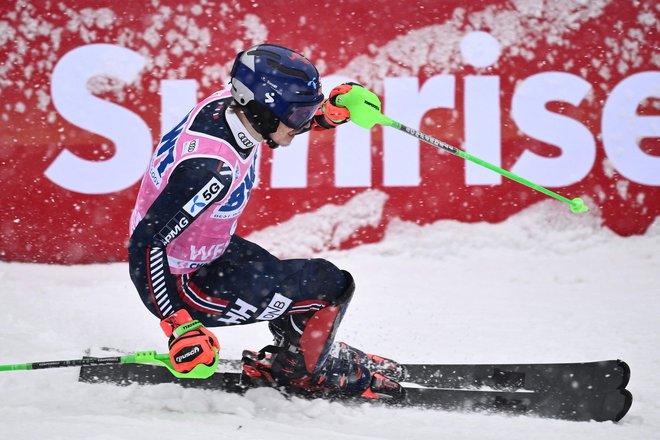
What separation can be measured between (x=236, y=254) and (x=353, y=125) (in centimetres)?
258

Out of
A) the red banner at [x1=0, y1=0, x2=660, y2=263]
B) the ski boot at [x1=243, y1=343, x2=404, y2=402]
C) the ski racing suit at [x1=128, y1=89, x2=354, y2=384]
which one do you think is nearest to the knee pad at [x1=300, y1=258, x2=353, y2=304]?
the ski racing suit at [x1=128, y1=89, x2=354, y2=384]

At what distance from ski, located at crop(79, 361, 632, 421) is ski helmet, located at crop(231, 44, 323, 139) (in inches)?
53.3

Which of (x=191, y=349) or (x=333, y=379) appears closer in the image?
(x=191, y=349)

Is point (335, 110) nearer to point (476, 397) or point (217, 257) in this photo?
point (217, 257)

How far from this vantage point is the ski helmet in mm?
2863

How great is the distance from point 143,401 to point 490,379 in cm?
175

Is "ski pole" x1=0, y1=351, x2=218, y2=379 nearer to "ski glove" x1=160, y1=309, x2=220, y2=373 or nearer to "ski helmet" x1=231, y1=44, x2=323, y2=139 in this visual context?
"ski glove" x1=160, y1=309, x2=220, y2=373

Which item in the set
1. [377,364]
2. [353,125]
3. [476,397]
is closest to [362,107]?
[377,364]

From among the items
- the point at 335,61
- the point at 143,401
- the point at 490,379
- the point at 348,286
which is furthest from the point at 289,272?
the point at 335,61

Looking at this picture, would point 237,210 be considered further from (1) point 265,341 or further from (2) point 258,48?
(1) point 265,341

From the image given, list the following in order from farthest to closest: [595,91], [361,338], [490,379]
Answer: [595,91] < [361,338] < [490,379]

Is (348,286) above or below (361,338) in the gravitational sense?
above

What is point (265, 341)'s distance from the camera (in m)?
4.61

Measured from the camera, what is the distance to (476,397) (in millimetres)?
3480
